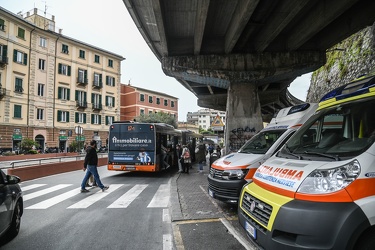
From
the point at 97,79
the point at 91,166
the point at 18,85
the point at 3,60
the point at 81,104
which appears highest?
the point at 97,79

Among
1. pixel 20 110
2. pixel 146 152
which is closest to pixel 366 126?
pixel 146 152

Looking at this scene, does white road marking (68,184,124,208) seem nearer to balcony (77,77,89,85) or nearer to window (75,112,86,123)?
window (75,112,86,123)

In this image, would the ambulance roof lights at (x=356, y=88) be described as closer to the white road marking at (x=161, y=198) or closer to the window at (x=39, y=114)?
the white road marking at (x=161, y=198)

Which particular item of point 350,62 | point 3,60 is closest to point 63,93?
point 3,60

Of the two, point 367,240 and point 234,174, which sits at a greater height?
point 234,174

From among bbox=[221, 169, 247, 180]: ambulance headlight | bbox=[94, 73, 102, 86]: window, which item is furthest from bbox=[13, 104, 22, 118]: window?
bbox=[221, 169, 247, 180]: ambulance headlight

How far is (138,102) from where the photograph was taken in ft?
189

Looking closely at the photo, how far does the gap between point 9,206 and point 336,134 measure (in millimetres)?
5087

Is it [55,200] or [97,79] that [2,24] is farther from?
[55,200]

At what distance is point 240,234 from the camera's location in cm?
Result: 505

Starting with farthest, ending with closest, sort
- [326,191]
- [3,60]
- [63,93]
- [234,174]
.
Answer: [63,93] → [3,60] → [234,174] → [326,191]

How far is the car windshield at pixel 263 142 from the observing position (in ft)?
22.6

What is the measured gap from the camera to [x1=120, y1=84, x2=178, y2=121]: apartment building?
189 ft

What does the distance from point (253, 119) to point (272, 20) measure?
5.30m
